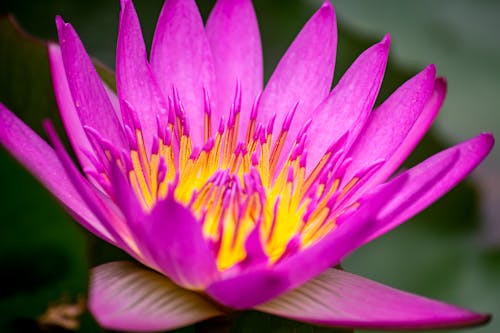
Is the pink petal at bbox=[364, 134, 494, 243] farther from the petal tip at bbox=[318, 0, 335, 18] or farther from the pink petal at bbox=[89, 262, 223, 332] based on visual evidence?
the petal tip at bbox=[318, 0, 335, 18]

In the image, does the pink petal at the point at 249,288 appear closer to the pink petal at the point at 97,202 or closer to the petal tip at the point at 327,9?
the pink petal at the point at 97,202

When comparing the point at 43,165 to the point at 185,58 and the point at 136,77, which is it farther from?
the point at 185,58

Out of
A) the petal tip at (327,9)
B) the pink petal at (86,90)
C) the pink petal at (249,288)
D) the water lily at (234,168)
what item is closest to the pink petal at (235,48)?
the water lily at (234,168)

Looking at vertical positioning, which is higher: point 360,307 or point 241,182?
point 241,182

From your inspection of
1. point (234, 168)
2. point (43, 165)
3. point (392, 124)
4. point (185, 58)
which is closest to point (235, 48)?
point (185, 58)

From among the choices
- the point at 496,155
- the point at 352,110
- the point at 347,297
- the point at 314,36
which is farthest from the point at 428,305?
the point at 496,155

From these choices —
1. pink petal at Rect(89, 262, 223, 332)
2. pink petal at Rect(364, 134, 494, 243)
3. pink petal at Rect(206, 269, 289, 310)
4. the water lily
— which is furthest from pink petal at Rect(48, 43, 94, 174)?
pink petal at Rect(364, 134, 494, 243)

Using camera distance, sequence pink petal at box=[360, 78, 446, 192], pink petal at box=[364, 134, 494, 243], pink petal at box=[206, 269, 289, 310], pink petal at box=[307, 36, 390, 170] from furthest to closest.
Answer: pink petal at box=[307, 36, 390, 170] → pink petal at box=[360, 78, 446, 192] → pink petal at box=[364, 134, 494, 243] → pink petal at box=[206, 269, 289, 310]
